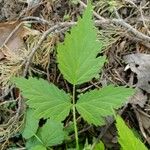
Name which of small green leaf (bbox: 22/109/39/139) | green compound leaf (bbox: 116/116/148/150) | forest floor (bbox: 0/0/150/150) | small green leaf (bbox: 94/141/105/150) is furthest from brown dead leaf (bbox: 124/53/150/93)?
green compound leaf (bbox: 116/116/148/150)

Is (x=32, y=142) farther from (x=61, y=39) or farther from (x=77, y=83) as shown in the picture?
(x=61, y=39)

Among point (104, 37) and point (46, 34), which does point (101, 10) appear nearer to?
point (104, 37)

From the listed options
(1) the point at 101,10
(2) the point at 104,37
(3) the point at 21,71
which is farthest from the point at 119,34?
(3) the point at 21,71

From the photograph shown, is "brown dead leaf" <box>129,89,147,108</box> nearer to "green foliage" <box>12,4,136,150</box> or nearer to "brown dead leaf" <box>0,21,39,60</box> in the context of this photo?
"green foliage" <box>12,4,136,150</box>

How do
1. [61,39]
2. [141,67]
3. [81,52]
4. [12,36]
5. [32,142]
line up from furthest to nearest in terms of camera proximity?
[12,36]
[61,39]
[141,67]
[32,142]
[81,52]

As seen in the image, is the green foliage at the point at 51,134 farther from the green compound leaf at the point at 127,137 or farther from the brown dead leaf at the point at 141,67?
the green compound leaf at the point at 127,137

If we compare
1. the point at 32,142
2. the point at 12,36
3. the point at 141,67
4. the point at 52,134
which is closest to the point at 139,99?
the point at 141,67
